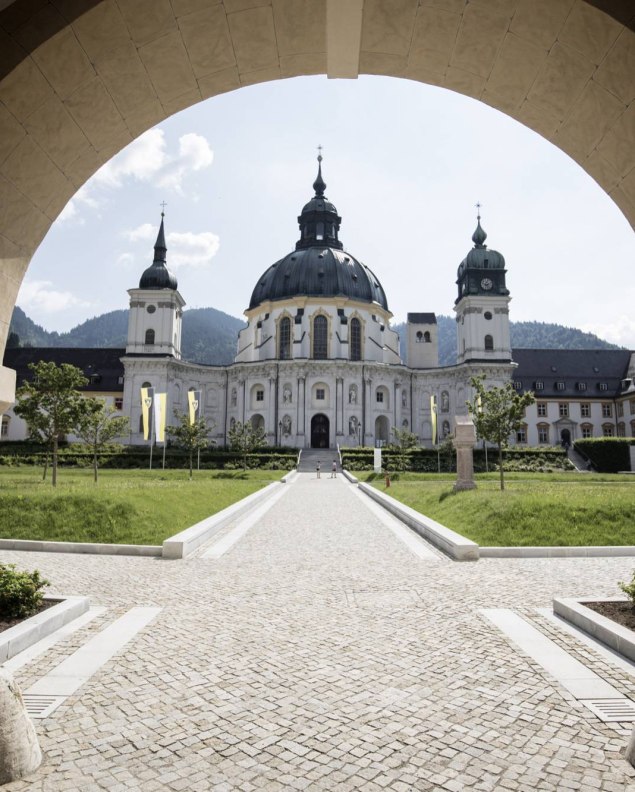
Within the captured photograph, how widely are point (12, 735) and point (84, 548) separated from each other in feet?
32.7

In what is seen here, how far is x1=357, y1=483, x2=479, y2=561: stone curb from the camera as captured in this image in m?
11.9

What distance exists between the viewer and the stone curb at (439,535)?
11.9 m

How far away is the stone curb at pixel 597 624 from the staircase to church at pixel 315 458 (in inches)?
1885

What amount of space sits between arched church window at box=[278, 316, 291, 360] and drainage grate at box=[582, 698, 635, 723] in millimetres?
72408

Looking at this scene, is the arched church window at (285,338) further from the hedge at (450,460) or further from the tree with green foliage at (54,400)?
the tree with green foliage at (54,400)

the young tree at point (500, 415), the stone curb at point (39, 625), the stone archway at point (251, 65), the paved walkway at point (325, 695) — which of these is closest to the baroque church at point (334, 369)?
the young tree at point (500, 415)

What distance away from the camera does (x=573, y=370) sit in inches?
3408

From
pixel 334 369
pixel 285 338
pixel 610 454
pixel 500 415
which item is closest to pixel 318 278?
pixel 285 338

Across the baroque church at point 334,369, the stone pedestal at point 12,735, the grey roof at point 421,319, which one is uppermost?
the grey roof at point 421,319

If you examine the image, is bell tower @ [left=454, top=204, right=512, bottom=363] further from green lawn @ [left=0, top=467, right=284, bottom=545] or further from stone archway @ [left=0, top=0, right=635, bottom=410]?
stone archway @ [left=0, top=0, right=635, bottom=410]

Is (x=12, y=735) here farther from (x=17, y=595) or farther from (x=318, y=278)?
(x=318, y=278)

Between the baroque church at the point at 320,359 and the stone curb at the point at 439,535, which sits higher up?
the baroque church at the point at 320,359

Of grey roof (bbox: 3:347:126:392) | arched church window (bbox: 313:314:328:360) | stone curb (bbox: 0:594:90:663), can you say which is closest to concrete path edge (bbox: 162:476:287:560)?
stone curb (bbox: 0:594:90:663)

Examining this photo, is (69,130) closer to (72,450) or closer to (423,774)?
(423,774)
